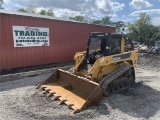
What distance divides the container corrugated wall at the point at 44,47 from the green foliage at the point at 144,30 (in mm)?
24577

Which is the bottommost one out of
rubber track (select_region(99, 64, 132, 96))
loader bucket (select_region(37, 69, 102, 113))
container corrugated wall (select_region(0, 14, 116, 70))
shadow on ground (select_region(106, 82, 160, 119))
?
shadow on ground (select_region(106, 82, 160, 119))

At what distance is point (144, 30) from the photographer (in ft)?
130

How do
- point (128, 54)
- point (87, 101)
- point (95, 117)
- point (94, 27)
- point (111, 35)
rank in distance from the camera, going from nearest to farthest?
point (95, 117) → point (87, 101) → point (111, 35) → point (128, 54) → point (94, 27)

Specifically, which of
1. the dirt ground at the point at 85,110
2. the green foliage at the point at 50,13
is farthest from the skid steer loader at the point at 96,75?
the green foliage at the point at 50,13

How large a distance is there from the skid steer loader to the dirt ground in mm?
300

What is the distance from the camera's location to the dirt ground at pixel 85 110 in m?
5.24

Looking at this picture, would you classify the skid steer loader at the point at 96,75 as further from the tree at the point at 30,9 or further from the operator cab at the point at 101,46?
the tree at the point at 30,9

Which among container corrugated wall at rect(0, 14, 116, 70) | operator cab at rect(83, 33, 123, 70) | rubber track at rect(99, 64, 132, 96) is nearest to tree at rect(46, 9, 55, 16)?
container corrugated wall at rect(0, 14, 116, 70)

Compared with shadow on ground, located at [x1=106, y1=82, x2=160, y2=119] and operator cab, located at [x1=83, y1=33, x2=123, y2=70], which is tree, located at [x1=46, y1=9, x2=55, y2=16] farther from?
shadow on ground, located at [x1=106, y1=82, x2=160, y2=119]

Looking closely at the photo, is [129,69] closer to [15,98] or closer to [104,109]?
[104,109]

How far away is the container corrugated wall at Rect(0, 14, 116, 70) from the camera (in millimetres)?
10055

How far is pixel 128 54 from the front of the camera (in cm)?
756

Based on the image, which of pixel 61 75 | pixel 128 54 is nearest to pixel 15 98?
pixel 61 75

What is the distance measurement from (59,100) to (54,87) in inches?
38.9
